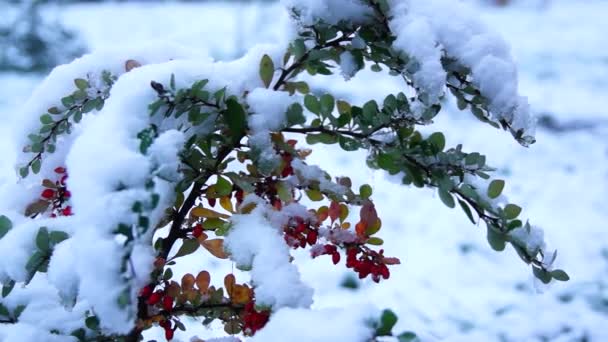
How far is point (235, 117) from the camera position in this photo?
79 cm

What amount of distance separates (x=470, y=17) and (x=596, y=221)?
2553 millimetres

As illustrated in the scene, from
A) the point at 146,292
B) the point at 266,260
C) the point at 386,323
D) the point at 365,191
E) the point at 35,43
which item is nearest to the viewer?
the point at 386,323

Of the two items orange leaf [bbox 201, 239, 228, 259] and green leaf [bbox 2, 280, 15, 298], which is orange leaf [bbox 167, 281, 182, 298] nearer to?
orange leaf [bbox 201, 239, 228, 259]

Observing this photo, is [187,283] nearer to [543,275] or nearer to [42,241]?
[42,241]

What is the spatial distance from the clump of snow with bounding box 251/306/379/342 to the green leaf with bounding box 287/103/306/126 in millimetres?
290

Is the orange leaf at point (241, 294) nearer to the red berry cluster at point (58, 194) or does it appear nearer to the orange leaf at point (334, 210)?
the orange leaf at point (334, 210)

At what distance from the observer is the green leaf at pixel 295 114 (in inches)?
31.9

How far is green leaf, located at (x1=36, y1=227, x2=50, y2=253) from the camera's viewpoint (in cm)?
78

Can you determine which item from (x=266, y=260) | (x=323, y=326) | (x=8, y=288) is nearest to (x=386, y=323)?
(x=323, y=326)

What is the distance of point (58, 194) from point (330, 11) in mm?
527

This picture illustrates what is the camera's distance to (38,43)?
17.0ft

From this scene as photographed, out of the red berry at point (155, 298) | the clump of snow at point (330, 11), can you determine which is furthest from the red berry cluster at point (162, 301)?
the clump of snow at point (330, 11)

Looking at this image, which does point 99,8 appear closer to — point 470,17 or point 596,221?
point 596,221

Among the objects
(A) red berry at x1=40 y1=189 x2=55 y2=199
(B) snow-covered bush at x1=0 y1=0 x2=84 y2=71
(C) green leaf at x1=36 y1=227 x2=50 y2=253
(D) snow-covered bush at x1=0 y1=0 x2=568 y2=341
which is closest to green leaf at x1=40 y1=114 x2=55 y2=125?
(D) snow-covered bush at x1=0 y1=0 x2=568 y2=341
